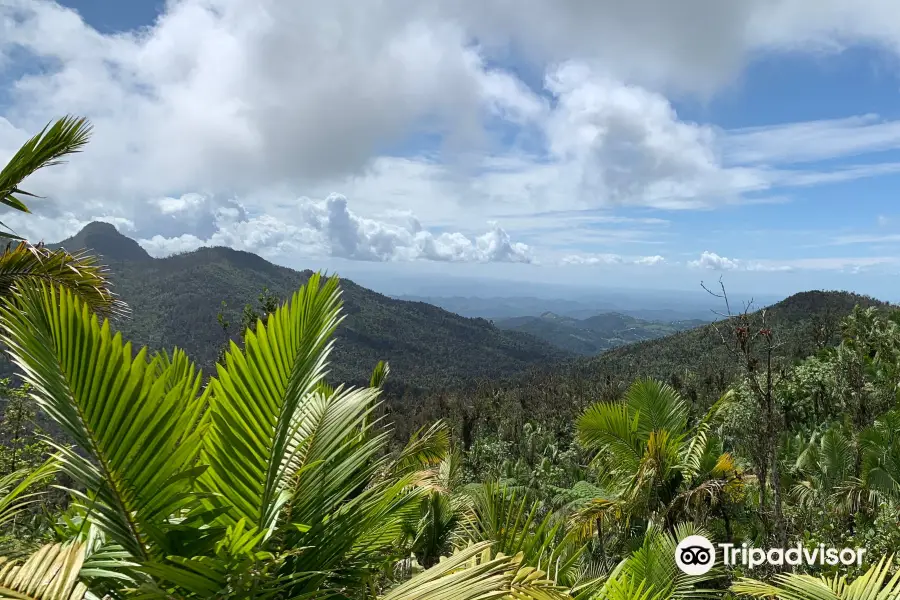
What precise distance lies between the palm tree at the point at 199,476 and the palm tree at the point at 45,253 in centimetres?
368

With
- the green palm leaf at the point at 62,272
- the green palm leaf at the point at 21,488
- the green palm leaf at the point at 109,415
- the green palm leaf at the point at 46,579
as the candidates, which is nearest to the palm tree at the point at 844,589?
the green palm leaf at the point at 109,415

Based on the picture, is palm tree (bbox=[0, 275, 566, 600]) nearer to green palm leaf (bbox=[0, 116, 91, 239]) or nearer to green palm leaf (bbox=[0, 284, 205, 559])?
green palm leaf (bbox=[0, 284, 205, 559])

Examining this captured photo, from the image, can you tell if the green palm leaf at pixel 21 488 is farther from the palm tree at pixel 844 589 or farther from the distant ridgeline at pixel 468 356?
the distant ridgeline at pixel 468 356

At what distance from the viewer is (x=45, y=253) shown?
5090mm

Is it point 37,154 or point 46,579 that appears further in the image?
point 37,154

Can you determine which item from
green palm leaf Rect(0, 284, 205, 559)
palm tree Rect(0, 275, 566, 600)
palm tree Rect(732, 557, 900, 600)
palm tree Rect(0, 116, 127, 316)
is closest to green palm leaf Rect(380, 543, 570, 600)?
palm tree Rect(0, 275, 566, 600)

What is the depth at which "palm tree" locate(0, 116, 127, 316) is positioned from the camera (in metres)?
4.48

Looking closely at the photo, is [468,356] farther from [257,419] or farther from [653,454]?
[257,419]

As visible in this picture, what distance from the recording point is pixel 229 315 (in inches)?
6437

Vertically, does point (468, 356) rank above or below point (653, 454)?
below

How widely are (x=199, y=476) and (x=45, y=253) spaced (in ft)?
15.9

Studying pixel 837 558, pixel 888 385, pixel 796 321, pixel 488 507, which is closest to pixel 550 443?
pixel 888 385

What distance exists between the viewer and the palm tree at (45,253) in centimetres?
448

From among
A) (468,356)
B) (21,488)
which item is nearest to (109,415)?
(21,488)
